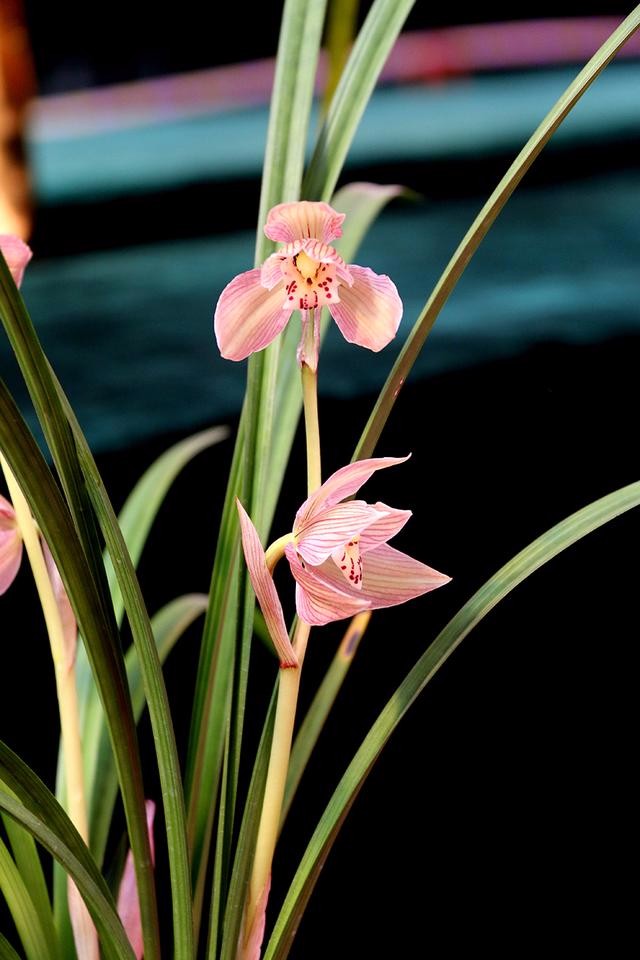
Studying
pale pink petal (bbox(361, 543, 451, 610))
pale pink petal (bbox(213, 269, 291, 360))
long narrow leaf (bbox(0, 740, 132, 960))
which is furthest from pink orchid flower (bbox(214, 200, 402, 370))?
long narrow leaf (bbox(0, 740, 132, 960))

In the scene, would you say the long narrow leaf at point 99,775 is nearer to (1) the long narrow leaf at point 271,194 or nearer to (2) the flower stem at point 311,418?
(1) the long narrow leaf at point 271,194

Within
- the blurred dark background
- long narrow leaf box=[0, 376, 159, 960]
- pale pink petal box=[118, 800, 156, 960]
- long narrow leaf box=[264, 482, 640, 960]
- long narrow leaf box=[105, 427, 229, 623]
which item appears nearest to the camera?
long narrow leaf box=[0, 376, 159, 960]

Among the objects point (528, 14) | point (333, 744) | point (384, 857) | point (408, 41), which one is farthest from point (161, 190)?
point (384, 857)

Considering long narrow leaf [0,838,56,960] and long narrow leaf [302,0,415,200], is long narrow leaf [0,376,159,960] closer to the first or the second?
long narrow leaf [0,838,56,960]

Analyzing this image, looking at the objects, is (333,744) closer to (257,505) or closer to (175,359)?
(175,359)

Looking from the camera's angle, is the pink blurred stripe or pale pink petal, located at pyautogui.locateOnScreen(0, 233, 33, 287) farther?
the pink blurred stripe

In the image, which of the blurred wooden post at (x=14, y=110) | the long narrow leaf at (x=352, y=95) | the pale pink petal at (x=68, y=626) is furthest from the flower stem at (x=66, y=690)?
the blurred wooden post at (x=14, y=110)

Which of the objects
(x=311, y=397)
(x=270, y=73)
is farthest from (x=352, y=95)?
(x=270, y=73)

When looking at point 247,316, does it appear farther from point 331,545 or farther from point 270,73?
point 270,73
